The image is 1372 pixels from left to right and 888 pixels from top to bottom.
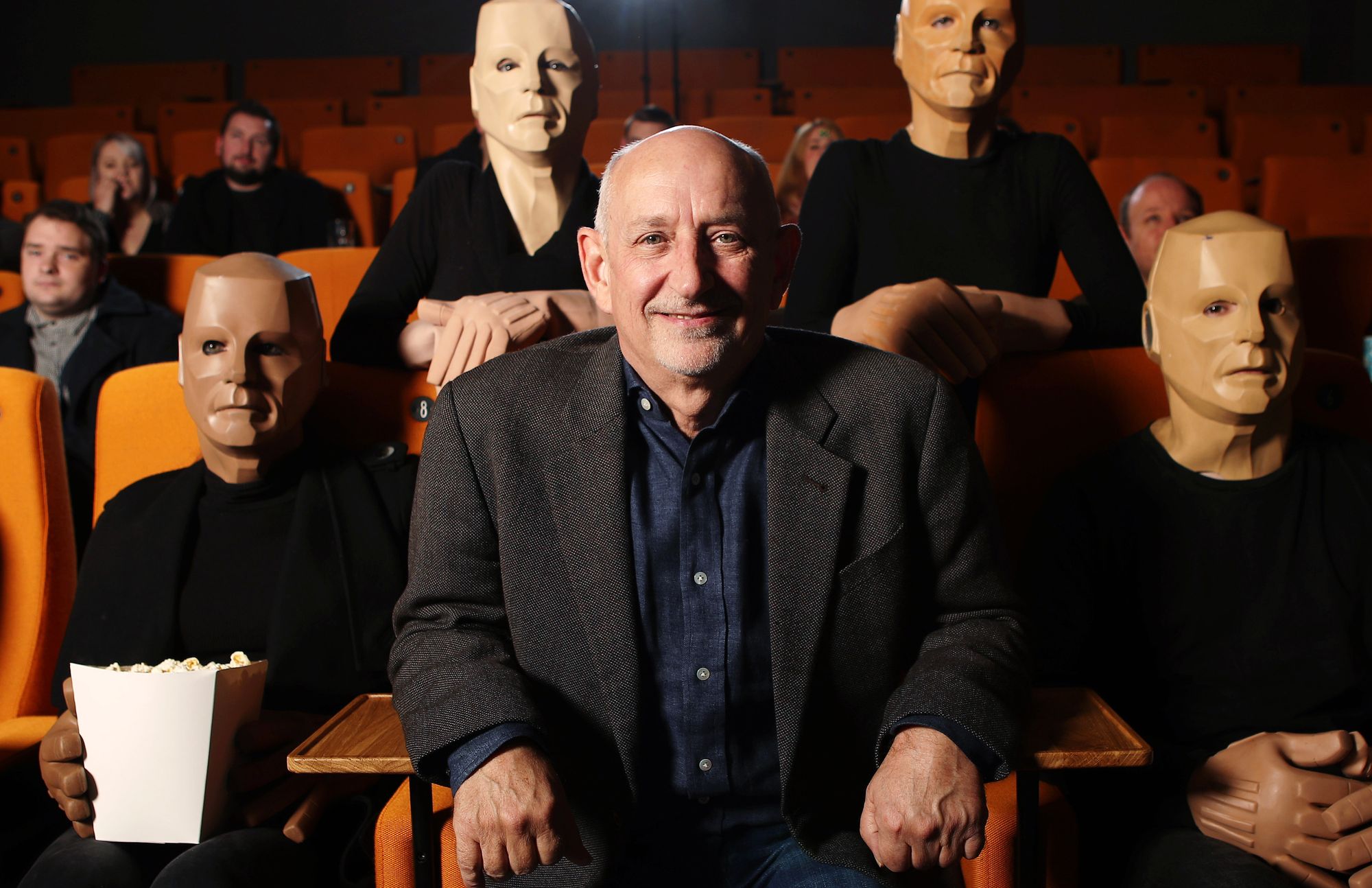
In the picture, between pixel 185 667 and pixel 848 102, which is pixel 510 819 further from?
pixel 848 102

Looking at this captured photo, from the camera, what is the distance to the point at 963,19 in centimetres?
186

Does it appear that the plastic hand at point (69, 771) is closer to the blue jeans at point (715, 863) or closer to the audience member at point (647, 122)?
the blue jeans at point (715, 863)

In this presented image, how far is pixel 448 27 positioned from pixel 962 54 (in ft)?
21.9

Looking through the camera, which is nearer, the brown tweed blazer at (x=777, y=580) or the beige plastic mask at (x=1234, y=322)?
the brown tweed blazer at (x=777, y=580)

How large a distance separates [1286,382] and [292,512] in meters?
1.43

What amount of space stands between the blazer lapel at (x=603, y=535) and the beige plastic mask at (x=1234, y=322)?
2.69ft

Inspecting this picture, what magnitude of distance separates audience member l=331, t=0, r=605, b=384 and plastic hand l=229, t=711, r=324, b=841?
632mm

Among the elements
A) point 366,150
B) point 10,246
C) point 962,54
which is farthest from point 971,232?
point 366,150

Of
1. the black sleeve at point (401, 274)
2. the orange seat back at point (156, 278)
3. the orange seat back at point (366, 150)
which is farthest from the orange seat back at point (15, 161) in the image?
the black sleeve at point (401, 274)

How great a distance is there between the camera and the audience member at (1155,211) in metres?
3.19

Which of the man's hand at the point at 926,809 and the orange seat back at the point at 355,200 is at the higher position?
the orange seat back at the point at 355,200

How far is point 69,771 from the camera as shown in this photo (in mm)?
1395

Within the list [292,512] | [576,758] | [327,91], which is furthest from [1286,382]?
[327,91]

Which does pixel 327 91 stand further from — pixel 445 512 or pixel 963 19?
pixel 445 512
